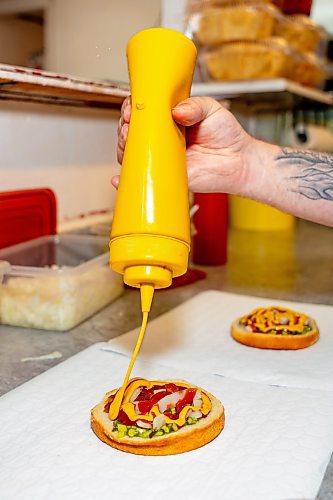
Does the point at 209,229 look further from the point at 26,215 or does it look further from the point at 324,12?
the point at 324,12

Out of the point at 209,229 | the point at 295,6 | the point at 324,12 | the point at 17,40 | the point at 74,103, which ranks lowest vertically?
→ the point at 209,229

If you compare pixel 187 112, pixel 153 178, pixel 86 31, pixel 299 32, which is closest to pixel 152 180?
pixel 153 178

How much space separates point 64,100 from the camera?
1462mm

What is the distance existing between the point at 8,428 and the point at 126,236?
274 mm

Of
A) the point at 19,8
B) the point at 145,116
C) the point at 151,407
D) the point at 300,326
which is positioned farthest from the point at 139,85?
the point at 19,8

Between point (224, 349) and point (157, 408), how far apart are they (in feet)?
0.99

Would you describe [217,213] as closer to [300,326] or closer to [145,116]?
[300,326]

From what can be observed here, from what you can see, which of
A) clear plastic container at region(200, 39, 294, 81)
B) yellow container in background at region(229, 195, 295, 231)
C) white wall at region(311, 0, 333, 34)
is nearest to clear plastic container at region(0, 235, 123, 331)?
clear plastic container at region(200, 39, 294, 81)

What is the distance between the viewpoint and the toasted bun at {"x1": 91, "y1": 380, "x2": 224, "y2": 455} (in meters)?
0.67

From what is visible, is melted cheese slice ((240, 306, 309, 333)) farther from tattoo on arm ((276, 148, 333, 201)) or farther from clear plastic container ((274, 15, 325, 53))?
clear plastic container ((274, 15, 325, 53))

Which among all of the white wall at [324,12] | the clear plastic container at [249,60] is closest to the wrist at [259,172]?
the clear plastic container at [249,60]

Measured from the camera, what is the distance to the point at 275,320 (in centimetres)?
105

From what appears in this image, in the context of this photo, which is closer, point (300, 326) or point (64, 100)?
point (300, 326)

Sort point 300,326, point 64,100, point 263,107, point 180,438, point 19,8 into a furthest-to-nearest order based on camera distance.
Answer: point 263,107, point 64,100, point 19,8, point 300,326, point 180,438
